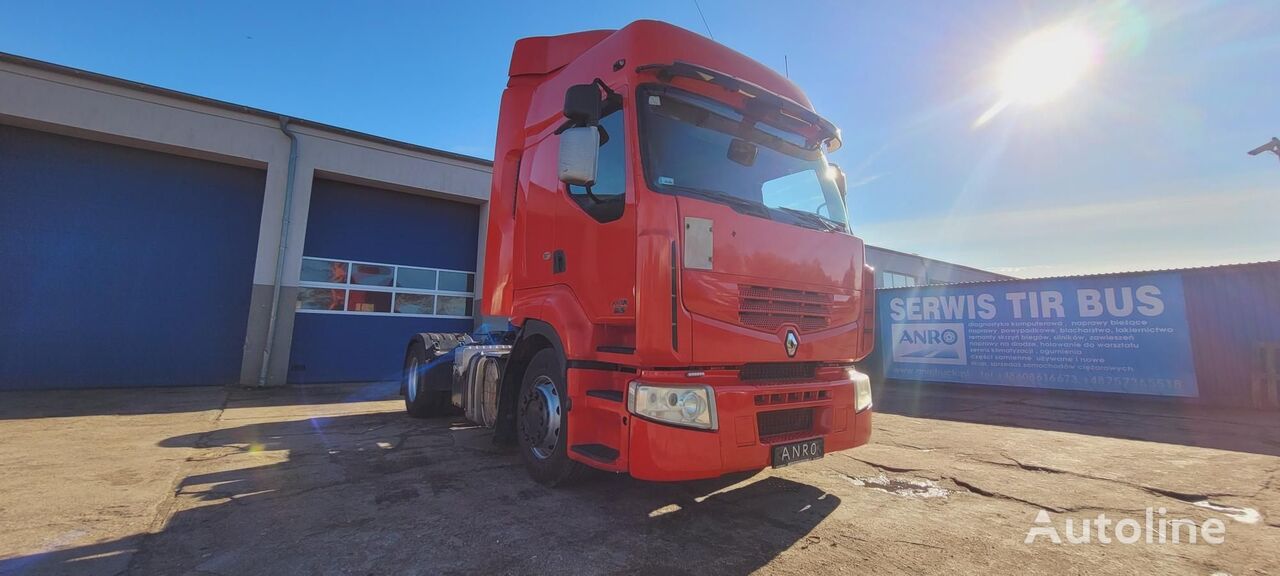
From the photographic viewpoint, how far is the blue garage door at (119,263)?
8.86m

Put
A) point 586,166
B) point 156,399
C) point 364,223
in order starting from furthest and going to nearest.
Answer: point 364,223
point 156,399
point 586,166

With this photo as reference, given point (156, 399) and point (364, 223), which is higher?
point (364, 223)

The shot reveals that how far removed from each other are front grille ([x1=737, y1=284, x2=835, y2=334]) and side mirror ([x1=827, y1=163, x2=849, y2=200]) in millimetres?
1185

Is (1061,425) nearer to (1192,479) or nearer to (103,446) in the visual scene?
(1192,479)

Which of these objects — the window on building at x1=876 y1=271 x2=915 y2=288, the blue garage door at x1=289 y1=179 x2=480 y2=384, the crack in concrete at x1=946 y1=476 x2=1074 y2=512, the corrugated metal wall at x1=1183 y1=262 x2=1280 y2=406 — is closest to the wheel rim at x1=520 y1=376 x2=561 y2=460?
the crack in concrete at x1=946 y1=476 x2=1074 y2=512

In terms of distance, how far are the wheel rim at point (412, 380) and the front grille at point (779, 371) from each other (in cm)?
575

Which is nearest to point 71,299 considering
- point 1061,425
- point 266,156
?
point 266,156

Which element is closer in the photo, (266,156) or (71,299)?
(71,299)

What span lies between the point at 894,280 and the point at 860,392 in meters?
23.8

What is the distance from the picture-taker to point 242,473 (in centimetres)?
405

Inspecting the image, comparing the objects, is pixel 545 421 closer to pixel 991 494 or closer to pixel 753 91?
pixel 753 91

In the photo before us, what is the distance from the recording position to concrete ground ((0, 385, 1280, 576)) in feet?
8.09

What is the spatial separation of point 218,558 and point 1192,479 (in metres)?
6.95

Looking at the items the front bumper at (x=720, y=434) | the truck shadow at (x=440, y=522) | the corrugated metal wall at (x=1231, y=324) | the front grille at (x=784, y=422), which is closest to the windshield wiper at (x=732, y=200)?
the front bumper at (x=720, y=434)
